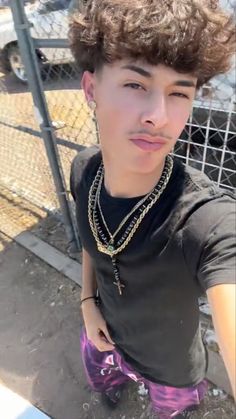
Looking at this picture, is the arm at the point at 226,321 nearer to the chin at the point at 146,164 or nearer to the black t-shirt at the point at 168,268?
the black t-shirt at the point at 168,268

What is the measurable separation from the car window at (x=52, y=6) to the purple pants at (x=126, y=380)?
1624 mm

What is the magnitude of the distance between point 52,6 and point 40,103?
1.68 feet

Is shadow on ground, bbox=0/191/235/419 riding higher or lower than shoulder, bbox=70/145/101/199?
lower

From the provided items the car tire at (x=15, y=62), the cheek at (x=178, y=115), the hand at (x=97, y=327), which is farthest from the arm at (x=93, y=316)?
the car tire at (x=15, y=62)

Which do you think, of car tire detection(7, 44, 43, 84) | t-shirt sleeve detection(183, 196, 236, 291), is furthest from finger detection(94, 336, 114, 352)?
car tire detection(7, 44, 43, 84)

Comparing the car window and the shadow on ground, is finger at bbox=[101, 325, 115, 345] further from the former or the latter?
the car window

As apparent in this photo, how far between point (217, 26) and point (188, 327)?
2.93ft

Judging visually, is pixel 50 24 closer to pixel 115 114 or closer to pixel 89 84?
pixel 89 84

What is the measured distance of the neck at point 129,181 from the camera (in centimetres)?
107

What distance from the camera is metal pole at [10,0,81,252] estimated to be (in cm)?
187

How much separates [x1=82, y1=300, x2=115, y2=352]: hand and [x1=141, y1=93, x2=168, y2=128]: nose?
0.86 metres

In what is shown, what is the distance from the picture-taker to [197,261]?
36.6 inches

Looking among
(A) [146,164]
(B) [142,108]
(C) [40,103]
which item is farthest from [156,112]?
(C) [40,103]

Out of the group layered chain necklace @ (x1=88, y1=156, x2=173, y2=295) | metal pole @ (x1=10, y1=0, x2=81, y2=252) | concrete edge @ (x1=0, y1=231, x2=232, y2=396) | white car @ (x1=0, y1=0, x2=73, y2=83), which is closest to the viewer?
layered chain necklace @ (x1=88, y1=156, x2=173, y2=295)
